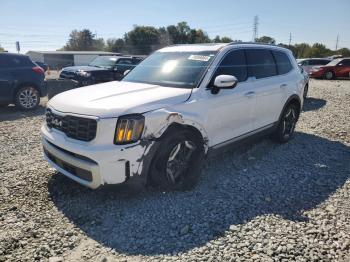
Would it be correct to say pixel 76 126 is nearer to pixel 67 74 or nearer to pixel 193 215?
pixel 193 215

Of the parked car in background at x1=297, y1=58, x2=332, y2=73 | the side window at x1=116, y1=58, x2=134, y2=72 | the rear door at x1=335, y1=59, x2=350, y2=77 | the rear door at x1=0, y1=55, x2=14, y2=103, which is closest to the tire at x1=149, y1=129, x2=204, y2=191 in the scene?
the rear door at x1=0, y1=55, x2=14, y2=103

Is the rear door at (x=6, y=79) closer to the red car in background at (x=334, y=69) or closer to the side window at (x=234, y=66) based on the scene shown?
the side window at (x=234, y=66)

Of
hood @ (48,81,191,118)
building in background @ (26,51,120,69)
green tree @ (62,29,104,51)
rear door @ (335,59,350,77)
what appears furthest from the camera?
green tree @ (62,29,104,51)

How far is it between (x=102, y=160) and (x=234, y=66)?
2485 millimetres

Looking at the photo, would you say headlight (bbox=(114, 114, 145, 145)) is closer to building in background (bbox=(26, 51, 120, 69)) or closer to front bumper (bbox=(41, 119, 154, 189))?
front bumper (bbox=(41, 119, 154, 189))

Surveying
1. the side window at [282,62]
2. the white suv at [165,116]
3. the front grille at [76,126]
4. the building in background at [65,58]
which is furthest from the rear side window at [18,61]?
the building in background at [65,58]

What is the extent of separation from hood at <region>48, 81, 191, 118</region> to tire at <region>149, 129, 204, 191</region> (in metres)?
0.41

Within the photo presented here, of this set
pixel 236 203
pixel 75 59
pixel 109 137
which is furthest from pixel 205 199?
pixel 75 59

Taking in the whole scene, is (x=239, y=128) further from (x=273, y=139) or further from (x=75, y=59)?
(x=75, y=59)

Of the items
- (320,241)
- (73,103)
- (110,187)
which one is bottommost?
(320,241)

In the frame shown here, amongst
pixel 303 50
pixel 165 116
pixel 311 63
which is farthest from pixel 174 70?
pixel 303 50

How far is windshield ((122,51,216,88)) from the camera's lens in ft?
13.4

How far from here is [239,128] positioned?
4.64 meters

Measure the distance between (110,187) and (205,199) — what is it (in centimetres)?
120
